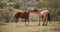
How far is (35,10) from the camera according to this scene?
2312 millimetres

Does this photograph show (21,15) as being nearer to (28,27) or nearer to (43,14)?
(28,27)

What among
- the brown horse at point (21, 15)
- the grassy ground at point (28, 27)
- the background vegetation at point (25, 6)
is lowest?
the grassy ground at point (28, 27)

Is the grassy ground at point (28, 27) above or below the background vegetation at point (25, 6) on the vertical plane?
below

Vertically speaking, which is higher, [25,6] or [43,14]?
[25,6]

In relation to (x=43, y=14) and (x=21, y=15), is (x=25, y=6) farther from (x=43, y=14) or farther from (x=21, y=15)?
(x=43, y=14)

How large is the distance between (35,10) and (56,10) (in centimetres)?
29

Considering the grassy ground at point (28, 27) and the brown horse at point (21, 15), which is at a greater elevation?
the brown horse at point (21, 15)

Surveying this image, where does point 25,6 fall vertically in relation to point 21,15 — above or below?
above

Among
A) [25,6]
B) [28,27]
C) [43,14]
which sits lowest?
[28,27]

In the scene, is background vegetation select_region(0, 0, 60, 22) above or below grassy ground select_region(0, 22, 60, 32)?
above

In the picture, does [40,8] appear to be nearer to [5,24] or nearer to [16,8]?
[16,8]

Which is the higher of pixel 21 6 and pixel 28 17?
pixel 21 6

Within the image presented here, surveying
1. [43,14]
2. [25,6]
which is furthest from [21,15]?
[43,14]

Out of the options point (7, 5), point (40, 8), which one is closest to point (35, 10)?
point (40, 8)
